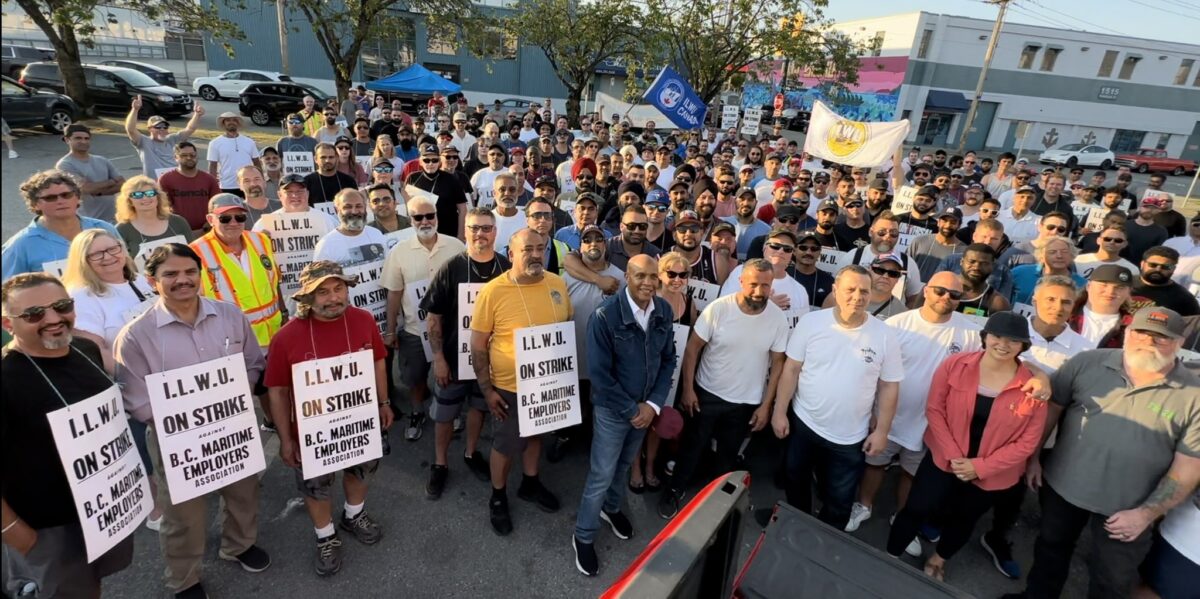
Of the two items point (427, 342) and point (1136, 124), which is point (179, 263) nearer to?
point (427, 342)

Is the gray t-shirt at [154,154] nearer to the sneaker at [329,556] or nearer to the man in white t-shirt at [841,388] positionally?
the sneaker at [329,556]

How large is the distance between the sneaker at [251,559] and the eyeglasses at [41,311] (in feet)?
6.40

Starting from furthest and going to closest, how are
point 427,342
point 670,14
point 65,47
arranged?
1. point 670,14
2. point 65,47
3. point 427,342

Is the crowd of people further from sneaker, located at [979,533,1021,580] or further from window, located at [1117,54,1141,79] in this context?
window, located at [1117,54,1141,79]

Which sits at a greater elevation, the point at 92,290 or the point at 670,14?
the point at 670,14

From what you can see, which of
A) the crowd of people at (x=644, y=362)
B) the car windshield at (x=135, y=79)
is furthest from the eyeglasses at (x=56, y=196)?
the car windshield at (x=135, y=79)

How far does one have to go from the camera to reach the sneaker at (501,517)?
4445mm

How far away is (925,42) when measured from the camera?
4156 centimetres

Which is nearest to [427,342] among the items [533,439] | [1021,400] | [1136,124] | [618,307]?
[533,439]

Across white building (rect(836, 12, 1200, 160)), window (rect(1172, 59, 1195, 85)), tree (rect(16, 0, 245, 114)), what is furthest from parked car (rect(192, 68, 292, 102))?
window (rect(1172, 59, 1195, 85))

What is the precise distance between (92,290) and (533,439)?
9.86ft

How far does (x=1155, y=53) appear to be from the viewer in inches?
1665

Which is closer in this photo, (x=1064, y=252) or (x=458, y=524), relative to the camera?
(x=458, y=524)

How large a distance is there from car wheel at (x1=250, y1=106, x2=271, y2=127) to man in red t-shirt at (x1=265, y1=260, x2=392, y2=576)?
76.9 ft
